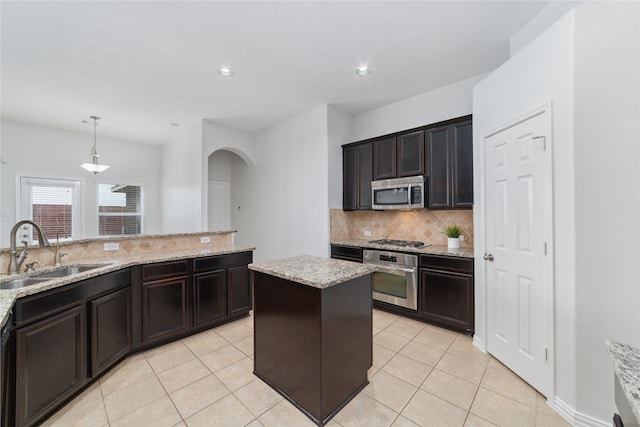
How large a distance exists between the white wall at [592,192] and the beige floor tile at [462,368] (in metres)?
0.50

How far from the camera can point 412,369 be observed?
7.35 ft

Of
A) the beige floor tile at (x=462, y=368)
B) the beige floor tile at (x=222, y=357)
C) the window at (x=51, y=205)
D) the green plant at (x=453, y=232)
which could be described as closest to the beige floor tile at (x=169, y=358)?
the beige floor tile at (x=222, y=357)

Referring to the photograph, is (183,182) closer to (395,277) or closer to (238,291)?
(238,291)

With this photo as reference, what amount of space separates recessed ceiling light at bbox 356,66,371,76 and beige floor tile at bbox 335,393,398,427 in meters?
3.23

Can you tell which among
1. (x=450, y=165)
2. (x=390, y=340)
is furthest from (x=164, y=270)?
(x=450, y=165)

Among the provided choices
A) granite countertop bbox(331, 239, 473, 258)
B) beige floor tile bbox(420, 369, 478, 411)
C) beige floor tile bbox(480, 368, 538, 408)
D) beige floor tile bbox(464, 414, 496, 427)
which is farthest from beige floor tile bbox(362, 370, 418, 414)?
granite countertop bbox(331, 239, 473, 258)

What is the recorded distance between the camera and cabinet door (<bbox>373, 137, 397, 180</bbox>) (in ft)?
12.1

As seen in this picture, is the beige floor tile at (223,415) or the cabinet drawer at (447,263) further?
the cabinet drawer at (447,263)

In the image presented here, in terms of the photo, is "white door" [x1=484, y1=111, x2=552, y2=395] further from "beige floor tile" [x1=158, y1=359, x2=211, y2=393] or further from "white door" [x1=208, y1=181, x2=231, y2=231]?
"white door" [x1=208, y1=181, x2=231, y2=231]

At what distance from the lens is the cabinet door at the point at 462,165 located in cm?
299

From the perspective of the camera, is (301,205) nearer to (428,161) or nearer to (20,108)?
(428,161)

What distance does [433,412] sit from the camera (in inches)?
69.0

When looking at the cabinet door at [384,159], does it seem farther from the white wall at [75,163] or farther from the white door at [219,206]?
the white wall at [75,163]

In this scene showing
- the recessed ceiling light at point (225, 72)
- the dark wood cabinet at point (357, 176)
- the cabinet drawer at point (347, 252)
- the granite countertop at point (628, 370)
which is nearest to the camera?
the granite countertop at point (628, 370)
